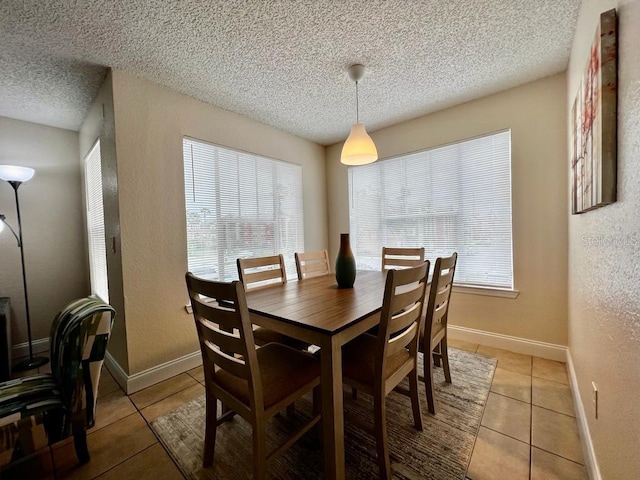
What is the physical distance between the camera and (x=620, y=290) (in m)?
0.89

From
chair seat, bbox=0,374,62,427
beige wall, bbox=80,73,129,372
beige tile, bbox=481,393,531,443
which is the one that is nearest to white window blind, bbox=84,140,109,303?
beige wall, bbox=80,73,129,372

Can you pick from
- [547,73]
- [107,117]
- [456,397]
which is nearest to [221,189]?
[107,117]

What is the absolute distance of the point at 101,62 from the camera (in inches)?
72.4

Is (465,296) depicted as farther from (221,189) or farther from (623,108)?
(221,189)

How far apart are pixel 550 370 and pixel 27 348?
16.1 feet

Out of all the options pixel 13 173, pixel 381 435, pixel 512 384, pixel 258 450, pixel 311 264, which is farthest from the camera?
pixel 311 264

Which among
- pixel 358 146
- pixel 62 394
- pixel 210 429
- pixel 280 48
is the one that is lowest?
pixel 210 429

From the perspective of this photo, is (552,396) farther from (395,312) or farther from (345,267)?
(345,267)

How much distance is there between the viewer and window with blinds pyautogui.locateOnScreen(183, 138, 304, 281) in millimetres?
2404

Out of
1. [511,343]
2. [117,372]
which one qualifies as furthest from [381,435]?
[117,372]

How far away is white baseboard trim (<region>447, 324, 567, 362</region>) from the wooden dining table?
1527 millimetres

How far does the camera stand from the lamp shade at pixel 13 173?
212 centimetres

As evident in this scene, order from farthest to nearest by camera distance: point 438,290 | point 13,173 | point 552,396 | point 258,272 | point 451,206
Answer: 1. point 451,206
2. point 13,173
3. point 258,272
4. point 552,396
5. point 438,290

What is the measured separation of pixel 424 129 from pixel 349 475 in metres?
3.02
